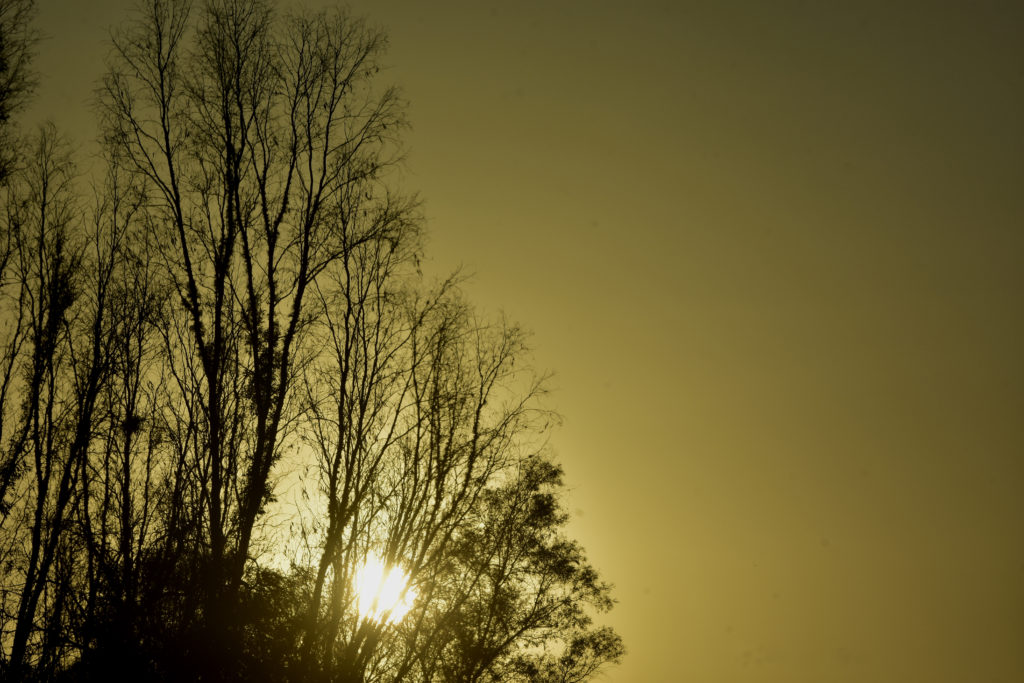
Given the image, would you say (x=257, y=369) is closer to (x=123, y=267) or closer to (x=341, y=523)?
(x=341, y=523)

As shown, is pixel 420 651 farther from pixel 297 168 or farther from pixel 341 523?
pixel 297 168

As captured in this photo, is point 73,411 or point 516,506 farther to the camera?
point 516,506

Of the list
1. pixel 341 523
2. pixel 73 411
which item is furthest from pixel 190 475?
pixel 73 411

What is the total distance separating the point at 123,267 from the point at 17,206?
2.82 metres

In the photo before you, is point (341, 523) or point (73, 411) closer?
point (341, 523)

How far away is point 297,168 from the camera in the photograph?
17.9 metres

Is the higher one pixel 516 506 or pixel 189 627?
pixel 516 506

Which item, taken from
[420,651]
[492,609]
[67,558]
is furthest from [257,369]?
[492,609]

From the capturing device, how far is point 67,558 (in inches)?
832

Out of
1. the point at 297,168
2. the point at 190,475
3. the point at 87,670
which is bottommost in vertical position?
the point at 87,670

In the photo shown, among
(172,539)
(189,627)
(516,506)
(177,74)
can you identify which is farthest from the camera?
(516,506)

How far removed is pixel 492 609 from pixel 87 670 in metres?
18.3

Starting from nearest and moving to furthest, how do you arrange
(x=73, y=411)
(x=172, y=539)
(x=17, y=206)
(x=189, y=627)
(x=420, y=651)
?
(x=189, y=627)
(x=172, y=539)
(x=17, y=206)
(x=73, y=411)
(x=420, y=651)

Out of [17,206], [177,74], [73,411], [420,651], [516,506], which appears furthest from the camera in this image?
[516,506]
